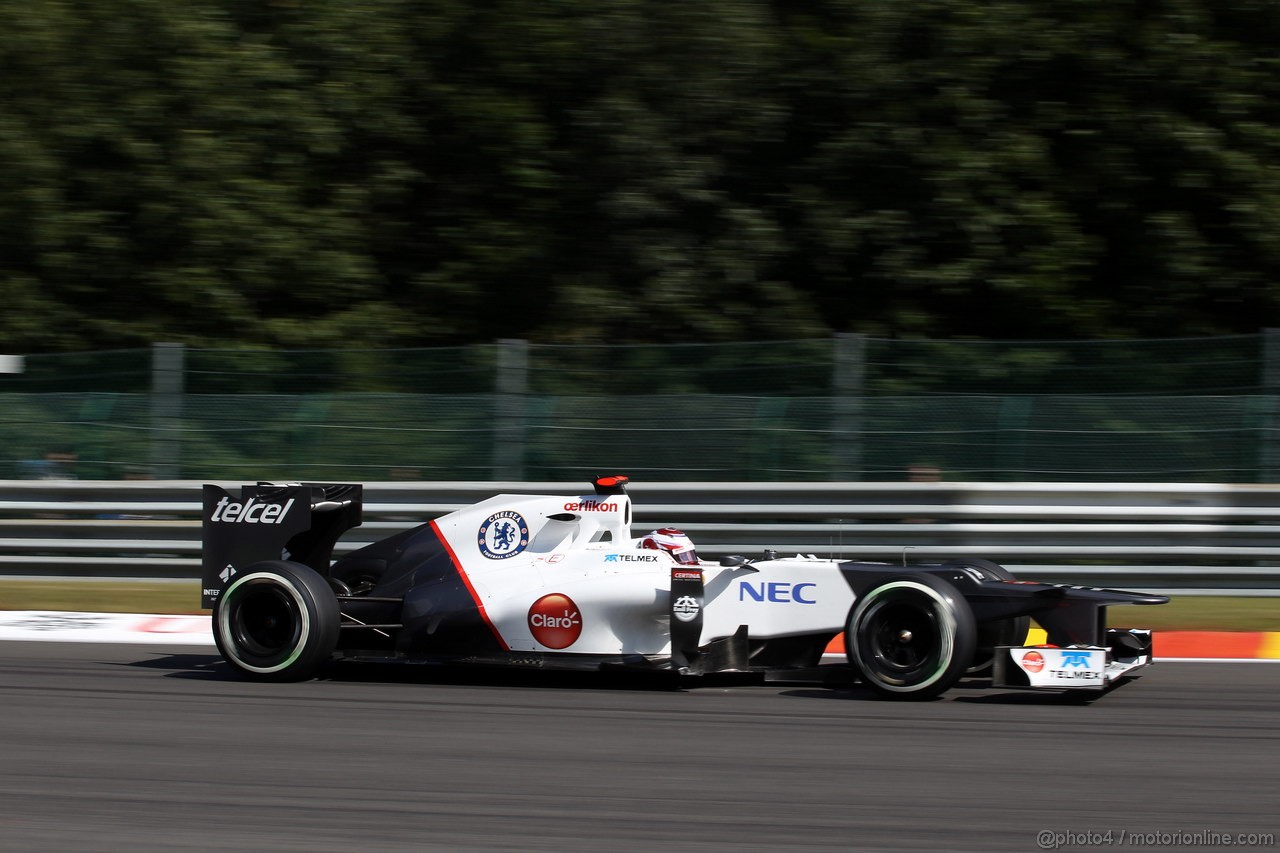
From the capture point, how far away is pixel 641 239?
14.4 meters

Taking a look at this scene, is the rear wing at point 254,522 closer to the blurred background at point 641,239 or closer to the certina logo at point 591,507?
the certina logo at point 591,507

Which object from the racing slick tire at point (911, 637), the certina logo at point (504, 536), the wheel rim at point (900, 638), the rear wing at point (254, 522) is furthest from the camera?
the rear wing at point (254, 522)

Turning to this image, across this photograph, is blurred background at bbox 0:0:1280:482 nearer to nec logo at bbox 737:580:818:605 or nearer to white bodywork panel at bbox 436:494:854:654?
white bodywork panel at bbox 436:494:854:654

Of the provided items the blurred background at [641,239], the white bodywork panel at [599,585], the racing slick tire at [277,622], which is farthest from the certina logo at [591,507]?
the blurred background at [641,239]

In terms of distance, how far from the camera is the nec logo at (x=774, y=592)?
6996 millimetres

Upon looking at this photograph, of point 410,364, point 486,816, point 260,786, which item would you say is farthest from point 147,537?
point 486,816

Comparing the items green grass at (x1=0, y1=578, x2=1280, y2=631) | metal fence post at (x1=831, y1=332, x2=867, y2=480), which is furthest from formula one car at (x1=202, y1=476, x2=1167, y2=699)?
metal fence post at (x1=831, y1=332, x2=867, y2=480)

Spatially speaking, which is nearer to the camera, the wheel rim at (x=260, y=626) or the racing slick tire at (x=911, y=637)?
the racing slick tire at (x=911, y=637)

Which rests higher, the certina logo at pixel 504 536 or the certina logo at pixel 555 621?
the certina logo at pixel 504 536

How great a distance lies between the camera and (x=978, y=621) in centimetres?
684

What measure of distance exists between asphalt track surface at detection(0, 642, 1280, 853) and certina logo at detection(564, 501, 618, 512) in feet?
2.89

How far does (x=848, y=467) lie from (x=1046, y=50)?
5.69 meters

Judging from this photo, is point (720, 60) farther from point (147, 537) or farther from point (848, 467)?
point (147, 537)

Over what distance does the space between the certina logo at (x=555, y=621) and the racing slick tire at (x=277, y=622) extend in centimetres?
101
